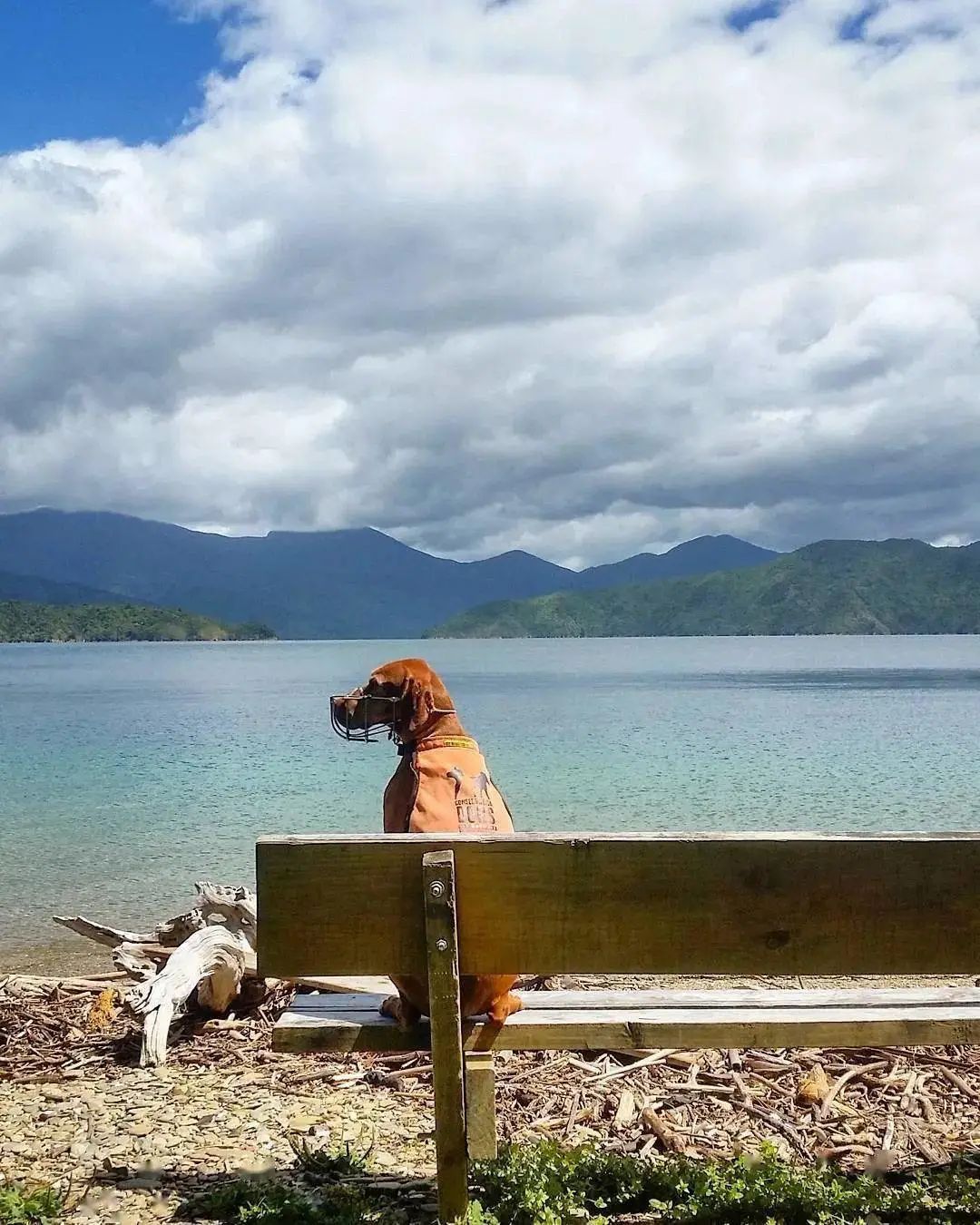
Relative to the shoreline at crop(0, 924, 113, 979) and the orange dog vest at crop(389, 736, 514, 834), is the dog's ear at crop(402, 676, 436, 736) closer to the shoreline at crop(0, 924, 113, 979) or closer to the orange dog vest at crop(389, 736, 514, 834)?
the orange dog vest at crop(389, 736, 514, 834)

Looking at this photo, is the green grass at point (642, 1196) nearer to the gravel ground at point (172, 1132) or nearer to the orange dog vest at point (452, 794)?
the gravel ground at point (172, 1132)

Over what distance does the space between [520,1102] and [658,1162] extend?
1.21 meters

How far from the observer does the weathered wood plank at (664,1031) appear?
146 inches

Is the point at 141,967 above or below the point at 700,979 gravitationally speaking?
above

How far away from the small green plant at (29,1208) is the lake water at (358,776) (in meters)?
7.91

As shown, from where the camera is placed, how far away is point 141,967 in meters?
7.25

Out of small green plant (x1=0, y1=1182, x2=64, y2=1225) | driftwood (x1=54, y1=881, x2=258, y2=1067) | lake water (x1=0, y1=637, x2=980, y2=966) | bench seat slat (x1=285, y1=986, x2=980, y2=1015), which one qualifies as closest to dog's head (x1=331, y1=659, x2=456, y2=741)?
bench seat slat (x1=285, y1=986, x2=980, y2=1015)

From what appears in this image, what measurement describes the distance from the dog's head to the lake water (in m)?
7.67

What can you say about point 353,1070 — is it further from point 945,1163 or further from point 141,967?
point 945,1163

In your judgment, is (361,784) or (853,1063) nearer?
(853,1063)

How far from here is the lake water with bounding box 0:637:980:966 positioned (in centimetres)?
1680

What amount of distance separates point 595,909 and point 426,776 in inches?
53.7

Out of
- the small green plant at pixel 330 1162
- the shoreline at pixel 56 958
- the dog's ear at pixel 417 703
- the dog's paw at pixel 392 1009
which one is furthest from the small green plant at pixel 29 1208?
the shoreline at pixel 56 958

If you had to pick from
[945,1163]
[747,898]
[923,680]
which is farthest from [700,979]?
[923,680]
